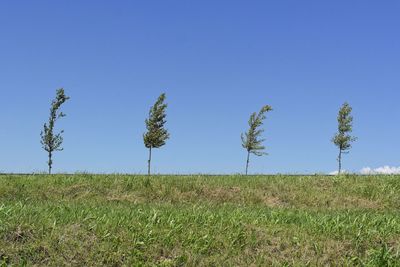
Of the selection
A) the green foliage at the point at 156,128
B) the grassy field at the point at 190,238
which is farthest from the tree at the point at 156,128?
the grassy field at the point at 190,238

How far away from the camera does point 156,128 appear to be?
157 feet

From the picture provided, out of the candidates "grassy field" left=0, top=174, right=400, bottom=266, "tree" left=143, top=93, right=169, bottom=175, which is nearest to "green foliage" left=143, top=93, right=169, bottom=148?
"tree" left=143, top=93, right=169, bottom=175

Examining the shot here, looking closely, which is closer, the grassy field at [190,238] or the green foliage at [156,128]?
the grassy field at [190,238]

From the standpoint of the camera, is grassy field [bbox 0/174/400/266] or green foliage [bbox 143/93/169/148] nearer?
grassy field [bbox 0/174/400/266]

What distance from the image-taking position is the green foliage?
47.5m

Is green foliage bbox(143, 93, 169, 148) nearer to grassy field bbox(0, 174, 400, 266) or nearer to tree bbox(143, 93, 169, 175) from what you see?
tree bbox(143, 93, 169, 175)

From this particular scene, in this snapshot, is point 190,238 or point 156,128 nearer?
point 190,238

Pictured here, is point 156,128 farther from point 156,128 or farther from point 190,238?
point 190,238

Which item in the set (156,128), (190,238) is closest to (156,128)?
(156,128)

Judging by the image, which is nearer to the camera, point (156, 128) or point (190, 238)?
point (190, 238)

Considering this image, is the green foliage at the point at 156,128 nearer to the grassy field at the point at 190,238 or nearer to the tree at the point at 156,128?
the tree at the point at 156,128

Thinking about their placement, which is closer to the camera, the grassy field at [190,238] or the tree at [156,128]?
the grassy field at [190,238]

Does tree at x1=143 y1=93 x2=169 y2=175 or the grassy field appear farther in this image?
tree at x1=143 y1=93 x2=169 y2=175

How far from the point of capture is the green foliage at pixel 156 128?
1872 inches
